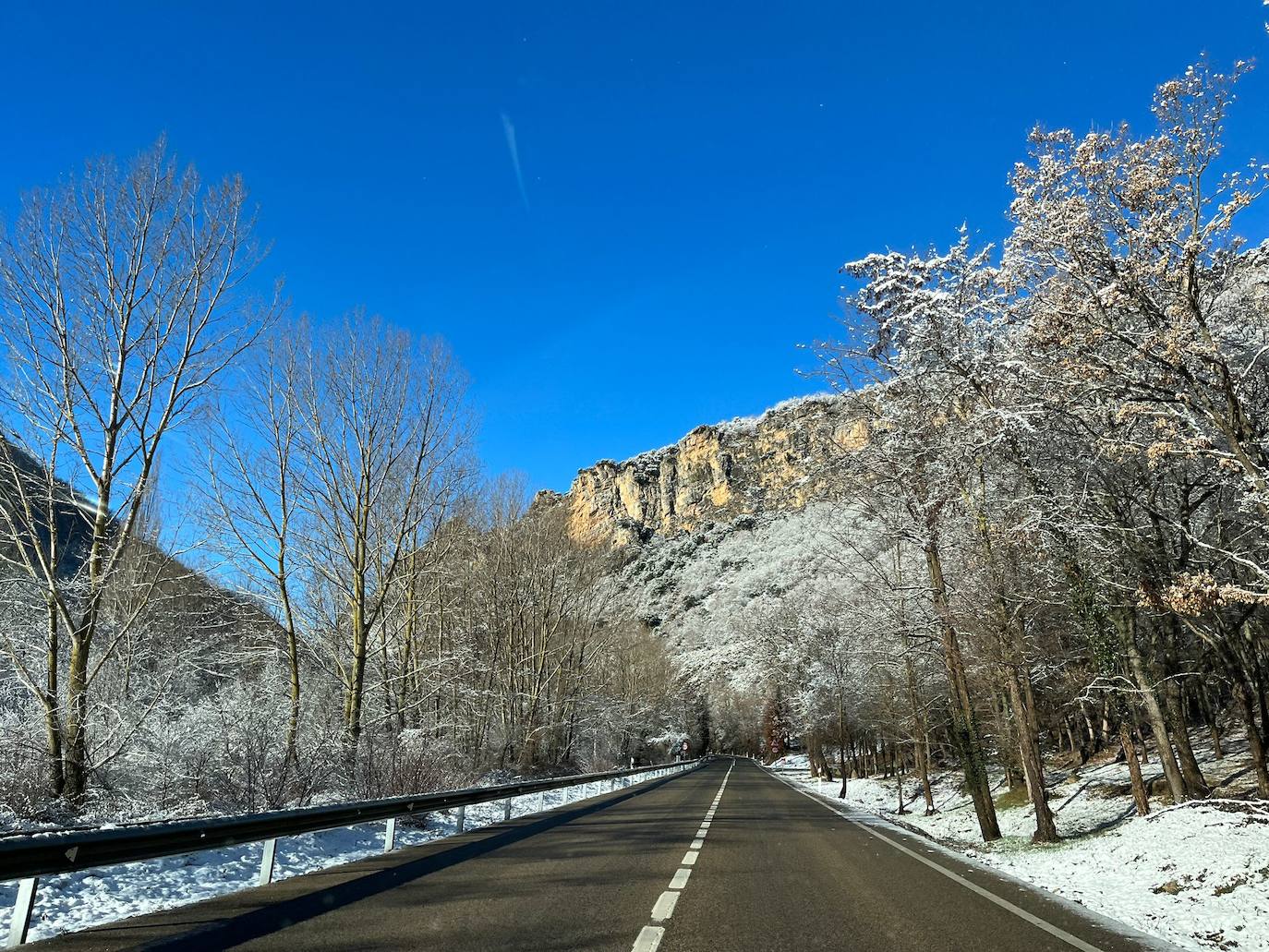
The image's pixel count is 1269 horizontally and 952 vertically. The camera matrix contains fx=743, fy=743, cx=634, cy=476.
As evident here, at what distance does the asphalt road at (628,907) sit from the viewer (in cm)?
511

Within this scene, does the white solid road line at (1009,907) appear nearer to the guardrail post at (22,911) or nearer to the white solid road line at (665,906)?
the white solid road line at (665,906)

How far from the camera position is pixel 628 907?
6.36 meters

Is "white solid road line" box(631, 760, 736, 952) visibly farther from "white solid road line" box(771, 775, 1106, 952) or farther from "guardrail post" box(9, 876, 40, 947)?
"guardrail post" box(9, 876, 40, 947)

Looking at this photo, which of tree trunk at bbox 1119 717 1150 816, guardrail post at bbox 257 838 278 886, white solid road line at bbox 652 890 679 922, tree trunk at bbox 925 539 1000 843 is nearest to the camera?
white solid road line at bbox 652 890 679 922

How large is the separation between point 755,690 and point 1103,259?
9535 centimetres

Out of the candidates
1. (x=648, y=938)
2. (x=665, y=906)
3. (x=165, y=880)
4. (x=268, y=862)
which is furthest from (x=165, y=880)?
(x=648, y=938)

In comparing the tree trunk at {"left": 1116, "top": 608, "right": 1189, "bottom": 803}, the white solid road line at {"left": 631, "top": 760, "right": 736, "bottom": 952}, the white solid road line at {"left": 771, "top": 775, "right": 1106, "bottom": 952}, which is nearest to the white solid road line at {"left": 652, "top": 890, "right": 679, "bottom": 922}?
the white solid road line at {"left": 631, "top": 760, "right": 736, "bottom": 952}

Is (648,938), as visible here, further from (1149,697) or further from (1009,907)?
(1149,697)

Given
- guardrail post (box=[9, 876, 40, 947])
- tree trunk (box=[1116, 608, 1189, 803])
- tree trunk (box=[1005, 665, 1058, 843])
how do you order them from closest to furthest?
guardrail post (box=[9, 876, 40, 947]), tree trunk (box=[1116, 608, 1189, 803]), tree trunk (box=[1005, 665, 1058, 843])

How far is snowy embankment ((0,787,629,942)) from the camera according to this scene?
618 centimetres

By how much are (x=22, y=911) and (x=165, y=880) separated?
10.6 ft

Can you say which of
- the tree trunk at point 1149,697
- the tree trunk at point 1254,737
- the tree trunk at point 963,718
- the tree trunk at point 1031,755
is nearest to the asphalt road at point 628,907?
the tree trunk at point 1031,755

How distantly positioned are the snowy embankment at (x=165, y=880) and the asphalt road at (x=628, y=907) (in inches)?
29.6

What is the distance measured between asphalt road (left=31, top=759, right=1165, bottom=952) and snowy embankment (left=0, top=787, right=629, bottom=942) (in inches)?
29.6
